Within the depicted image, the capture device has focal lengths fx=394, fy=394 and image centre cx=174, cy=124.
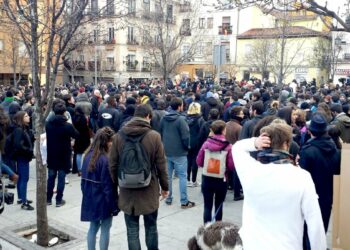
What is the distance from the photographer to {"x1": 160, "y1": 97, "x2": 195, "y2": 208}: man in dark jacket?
6727 millimetres

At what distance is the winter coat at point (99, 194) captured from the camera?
4.42m

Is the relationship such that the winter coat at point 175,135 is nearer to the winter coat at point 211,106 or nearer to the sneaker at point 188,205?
the sneaker at point 188,205

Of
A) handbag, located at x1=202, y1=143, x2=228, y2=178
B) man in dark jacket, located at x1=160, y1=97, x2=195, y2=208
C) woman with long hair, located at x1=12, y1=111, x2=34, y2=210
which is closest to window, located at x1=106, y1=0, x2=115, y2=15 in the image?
man in dark jacket, located at x1=160, y1=97, x2=195, y2=208

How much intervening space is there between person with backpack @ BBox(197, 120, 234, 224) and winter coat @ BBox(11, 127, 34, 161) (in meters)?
2.91

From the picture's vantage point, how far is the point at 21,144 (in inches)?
253

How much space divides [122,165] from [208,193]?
1.67 metres

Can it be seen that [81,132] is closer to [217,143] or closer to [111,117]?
[111,117]

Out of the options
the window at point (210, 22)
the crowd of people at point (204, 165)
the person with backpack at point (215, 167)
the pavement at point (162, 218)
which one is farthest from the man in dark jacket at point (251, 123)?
the window at point (210, 22)

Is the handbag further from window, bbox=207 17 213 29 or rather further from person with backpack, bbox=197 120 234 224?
window, bbox=207 17 213 29

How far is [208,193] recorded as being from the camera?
541 cm

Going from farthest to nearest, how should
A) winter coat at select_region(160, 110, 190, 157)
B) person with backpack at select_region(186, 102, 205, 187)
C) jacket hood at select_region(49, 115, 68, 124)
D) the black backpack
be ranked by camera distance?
person with backpack at select_region(186, 102, 205, 187), winter coat at select_region(160, 110, 190, 157), jacket hood at select_region(49, 115, 68, 124), the black backpack

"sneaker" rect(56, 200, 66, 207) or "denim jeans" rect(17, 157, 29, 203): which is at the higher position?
"denim jeans" rect(17, 157, 29, 203)

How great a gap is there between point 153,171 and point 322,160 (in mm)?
1943

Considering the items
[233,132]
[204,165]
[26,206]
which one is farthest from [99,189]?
[233,132]
